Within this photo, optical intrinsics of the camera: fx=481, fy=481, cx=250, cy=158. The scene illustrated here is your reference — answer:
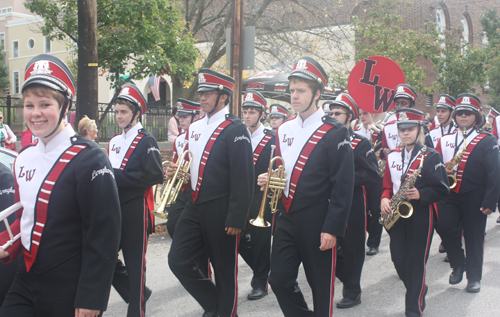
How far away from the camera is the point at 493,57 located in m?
28.8

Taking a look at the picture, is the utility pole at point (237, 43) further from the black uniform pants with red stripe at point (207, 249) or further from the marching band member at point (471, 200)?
the black uniform pants with red stripe at point (207, 249)

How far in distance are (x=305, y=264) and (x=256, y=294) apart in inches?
72.0

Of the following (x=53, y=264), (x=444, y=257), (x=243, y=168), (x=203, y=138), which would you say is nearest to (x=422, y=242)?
(x=243, y=168)

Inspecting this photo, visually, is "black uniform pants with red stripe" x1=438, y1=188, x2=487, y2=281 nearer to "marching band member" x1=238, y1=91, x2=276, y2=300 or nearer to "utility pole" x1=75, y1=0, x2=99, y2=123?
"marching band member" x1=238, y1=91, x2=276, y2=300

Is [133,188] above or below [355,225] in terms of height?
above

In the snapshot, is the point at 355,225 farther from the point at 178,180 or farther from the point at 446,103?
the point at 446,103

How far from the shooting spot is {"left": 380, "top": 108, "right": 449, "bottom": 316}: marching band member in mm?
4613

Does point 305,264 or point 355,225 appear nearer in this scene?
point 305,264

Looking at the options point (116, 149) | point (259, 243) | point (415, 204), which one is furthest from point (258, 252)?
point (116, 149)

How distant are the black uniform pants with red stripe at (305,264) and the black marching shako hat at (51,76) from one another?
189 cm

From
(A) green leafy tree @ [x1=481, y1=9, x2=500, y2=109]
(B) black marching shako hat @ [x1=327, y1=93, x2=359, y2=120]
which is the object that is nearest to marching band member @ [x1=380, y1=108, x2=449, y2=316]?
(B) black marching shako hat @ [x1=327, y1=93, x2=359, y2=120]

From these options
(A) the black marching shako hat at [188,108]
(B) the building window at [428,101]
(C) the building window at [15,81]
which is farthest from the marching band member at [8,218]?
(C) the building window at [15,81]

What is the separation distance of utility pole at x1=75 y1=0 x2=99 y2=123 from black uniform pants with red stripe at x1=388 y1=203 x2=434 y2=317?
467 cm

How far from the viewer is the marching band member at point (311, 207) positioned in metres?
3.55
